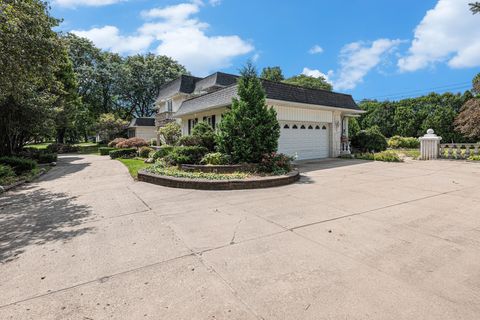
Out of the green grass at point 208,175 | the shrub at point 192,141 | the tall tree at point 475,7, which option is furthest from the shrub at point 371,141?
the green grass at point 208,175

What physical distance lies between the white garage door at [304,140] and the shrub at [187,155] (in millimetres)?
4639

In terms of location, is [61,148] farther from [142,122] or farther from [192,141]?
[192,141]

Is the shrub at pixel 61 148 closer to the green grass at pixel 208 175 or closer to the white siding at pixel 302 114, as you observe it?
the green grass at pixel 208 175

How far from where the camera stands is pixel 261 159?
30.9 feet

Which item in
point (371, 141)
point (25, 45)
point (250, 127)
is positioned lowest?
point (371, 141)

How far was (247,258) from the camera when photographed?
323 centimetres

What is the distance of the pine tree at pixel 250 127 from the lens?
934cm

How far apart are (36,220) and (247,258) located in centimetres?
454

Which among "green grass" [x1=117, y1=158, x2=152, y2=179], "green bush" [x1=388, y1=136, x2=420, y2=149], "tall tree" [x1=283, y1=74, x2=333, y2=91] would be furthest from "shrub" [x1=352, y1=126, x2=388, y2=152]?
"tall tree" [x1=283, y1=74, x2=333, y2=91]

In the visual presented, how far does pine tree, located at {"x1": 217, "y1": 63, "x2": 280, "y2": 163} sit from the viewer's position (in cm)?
934

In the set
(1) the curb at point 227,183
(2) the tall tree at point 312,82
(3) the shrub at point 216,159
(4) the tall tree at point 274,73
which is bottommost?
(1) the curb at point 227,183

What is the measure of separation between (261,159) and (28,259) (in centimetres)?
707

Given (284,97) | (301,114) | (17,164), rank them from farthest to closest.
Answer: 1. (301,114)
2. (284,97)
3. (17,164)

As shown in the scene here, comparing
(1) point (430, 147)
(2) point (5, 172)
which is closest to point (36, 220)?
(2) point (5, 172)
